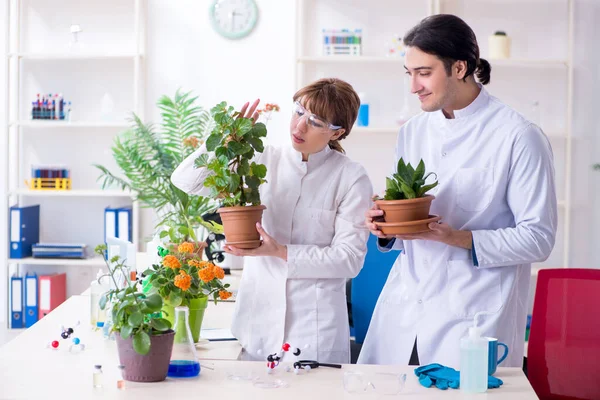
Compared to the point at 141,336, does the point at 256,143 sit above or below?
above

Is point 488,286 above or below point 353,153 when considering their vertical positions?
below

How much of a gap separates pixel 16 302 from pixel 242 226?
3.45m

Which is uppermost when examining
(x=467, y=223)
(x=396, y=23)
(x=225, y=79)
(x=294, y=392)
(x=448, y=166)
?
(x=396, y=23)

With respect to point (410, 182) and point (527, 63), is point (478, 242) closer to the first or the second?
point (410, 182)

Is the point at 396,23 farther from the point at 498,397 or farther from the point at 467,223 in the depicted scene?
the point at 498,397

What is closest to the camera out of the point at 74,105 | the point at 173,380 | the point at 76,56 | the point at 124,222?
the point at 173,380

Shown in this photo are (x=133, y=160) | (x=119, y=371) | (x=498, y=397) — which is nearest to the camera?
(x=498, y=397)

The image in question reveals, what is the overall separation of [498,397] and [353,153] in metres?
3.47

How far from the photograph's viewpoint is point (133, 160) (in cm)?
468

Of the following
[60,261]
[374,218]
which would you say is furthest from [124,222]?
[374,218]

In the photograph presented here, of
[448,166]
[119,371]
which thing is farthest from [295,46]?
[119,371]

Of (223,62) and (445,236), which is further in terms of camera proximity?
(223,62)

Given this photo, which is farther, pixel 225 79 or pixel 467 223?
pixel 225 79

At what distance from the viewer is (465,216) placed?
87.7 inches
